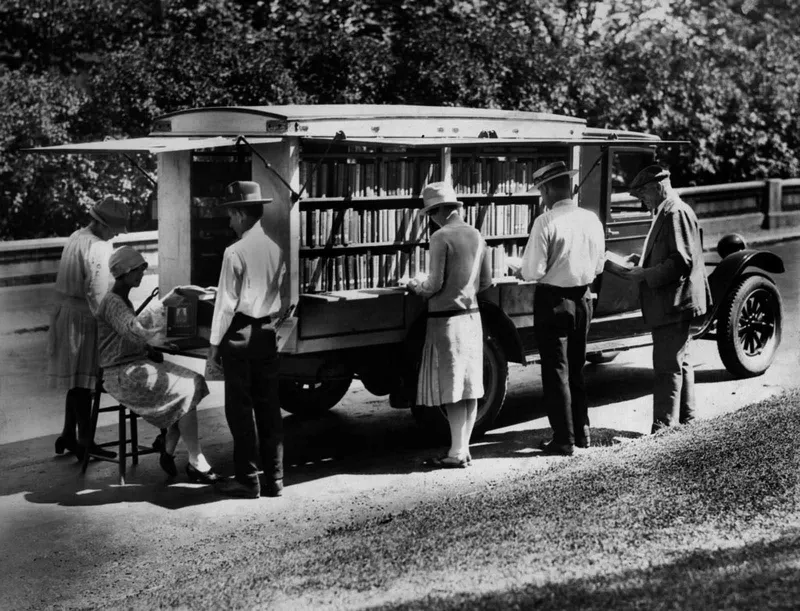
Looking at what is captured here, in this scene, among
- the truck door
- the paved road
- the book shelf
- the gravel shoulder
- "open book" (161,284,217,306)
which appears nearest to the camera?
the gravel shoulder

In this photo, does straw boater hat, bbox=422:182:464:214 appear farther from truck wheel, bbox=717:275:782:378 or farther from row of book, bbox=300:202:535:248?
truck wheel, bbox=717:275:782:378

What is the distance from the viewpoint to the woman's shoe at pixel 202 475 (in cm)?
828

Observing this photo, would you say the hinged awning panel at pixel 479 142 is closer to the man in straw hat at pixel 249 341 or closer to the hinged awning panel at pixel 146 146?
the hinged awning panel at pixel 146 146

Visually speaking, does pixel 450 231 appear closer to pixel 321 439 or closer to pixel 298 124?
pixel 298 124

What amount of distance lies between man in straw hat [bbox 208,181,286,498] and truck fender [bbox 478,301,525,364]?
193 centimetres

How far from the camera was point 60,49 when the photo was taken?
1939 cm

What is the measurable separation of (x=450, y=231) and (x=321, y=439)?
2.13 metres

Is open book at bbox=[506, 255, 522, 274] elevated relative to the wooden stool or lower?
elevated

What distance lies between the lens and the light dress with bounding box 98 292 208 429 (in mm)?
8086

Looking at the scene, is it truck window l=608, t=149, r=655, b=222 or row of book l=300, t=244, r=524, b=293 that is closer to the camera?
row of book l=300, t=244, r=524, b=293

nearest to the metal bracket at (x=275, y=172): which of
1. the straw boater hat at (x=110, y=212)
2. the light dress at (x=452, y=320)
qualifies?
the light dress at (x=452, y=320)

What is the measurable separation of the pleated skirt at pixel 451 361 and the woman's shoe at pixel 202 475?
5.04ft

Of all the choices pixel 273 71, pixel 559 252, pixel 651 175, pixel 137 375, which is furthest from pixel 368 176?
pixel 273 71

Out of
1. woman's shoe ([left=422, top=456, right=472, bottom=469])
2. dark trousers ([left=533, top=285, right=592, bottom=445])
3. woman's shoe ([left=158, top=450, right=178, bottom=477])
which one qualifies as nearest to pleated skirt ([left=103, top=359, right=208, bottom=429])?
woman's shoe ([left=158, top=450, right=178, bottom=477])
